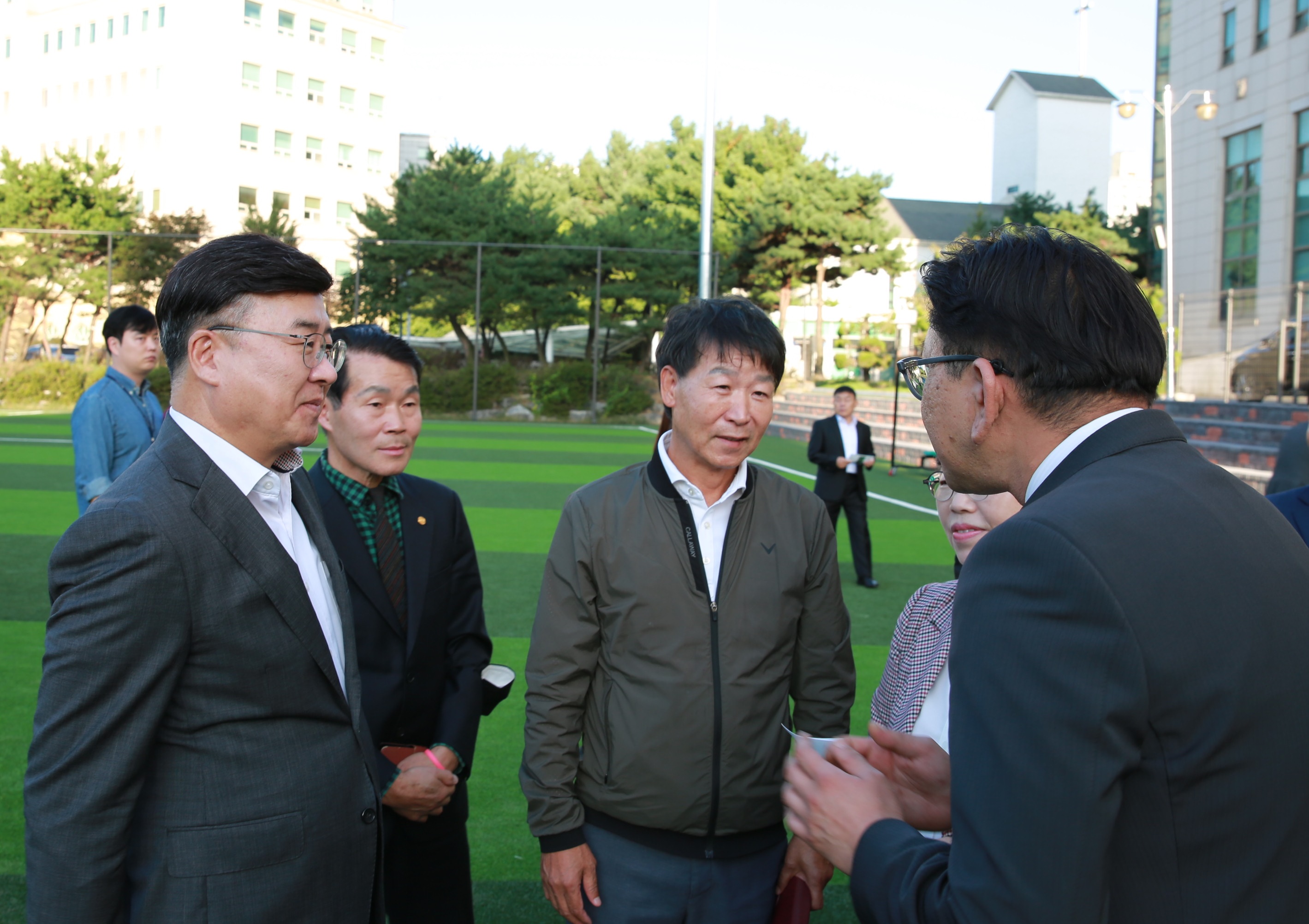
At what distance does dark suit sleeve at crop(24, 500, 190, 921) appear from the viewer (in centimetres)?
165

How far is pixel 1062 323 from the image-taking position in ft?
4.63

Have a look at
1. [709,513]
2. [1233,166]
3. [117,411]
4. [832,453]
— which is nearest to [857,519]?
[832,453]

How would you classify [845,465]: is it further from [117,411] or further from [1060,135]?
[1060,135]

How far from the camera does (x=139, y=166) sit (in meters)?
55.7

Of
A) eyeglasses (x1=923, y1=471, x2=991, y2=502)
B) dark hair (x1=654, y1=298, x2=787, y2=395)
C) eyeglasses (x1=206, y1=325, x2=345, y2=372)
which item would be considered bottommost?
eyeglasses (x1=923, y1=471, x2=991, y2=502)

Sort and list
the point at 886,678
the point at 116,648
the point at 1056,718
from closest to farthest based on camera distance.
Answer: the point at 1056,718 → the point at 116,648 → the point at 886,678

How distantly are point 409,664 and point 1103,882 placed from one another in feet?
6.31

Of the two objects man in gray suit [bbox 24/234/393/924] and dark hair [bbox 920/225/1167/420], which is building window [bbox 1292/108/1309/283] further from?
man in gray suit [bbox 24/234/393/924]

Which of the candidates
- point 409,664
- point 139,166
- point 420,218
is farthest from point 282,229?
point 409,664

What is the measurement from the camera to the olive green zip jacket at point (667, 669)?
7.70 ft

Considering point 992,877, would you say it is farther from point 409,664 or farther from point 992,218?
point 992,218

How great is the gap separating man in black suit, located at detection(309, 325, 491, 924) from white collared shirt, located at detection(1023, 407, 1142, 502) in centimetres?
178

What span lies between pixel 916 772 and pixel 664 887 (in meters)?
0.97

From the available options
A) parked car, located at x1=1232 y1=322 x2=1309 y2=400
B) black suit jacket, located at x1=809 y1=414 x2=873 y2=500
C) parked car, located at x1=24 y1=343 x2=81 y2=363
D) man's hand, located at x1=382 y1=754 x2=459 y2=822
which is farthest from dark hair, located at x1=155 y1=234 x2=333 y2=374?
parked car, located at x1=24 y1=343 x2=81 y2=363
